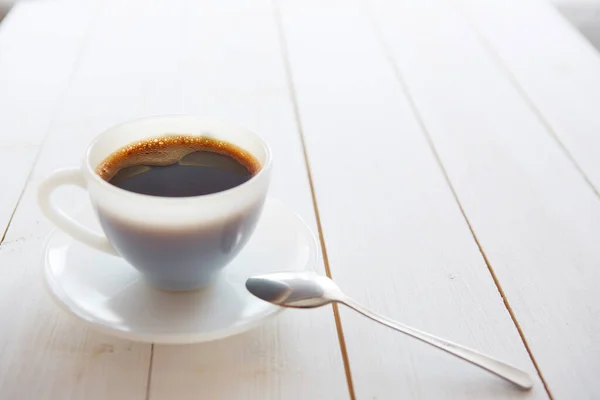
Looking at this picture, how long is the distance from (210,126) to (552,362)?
1.03 feet

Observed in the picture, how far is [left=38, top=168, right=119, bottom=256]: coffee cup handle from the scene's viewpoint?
517mm

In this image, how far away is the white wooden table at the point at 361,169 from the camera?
1.60ft

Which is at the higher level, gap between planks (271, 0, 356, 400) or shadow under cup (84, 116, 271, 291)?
shadow under cup (84, 116, 271, 291)

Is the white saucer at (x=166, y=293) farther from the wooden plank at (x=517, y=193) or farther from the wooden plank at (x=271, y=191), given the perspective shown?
the wooden plank at (x=517, y=193)

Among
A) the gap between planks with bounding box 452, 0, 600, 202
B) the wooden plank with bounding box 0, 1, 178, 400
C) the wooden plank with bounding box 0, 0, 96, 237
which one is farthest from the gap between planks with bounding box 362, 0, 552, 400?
the wooden plank with bounding box 0, 0, 96, 237

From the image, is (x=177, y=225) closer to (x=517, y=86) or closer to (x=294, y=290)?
(x=294, y=290)

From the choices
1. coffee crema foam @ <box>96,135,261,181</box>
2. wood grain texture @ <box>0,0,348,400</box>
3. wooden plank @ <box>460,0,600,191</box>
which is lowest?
wood grain texture @ <box>0,0,348,400</box>

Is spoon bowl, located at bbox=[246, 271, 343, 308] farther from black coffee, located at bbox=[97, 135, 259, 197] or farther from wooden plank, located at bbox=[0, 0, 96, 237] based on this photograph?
wooden plank, located at bbox=[0, 0, 96, 237]

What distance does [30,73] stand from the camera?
3.04ft

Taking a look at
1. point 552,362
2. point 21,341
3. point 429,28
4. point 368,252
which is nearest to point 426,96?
point 429,28

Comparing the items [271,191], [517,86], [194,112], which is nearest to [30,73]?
[194,112]

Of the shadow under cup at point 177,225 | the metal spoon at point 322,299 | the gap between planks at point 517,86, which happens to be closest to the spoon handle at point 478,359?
the metal spoon at point 322,299

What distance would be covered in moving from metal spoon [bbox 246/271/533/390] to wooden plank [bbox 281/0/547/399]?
12mm

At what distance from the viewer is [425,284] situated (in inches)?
22.7
